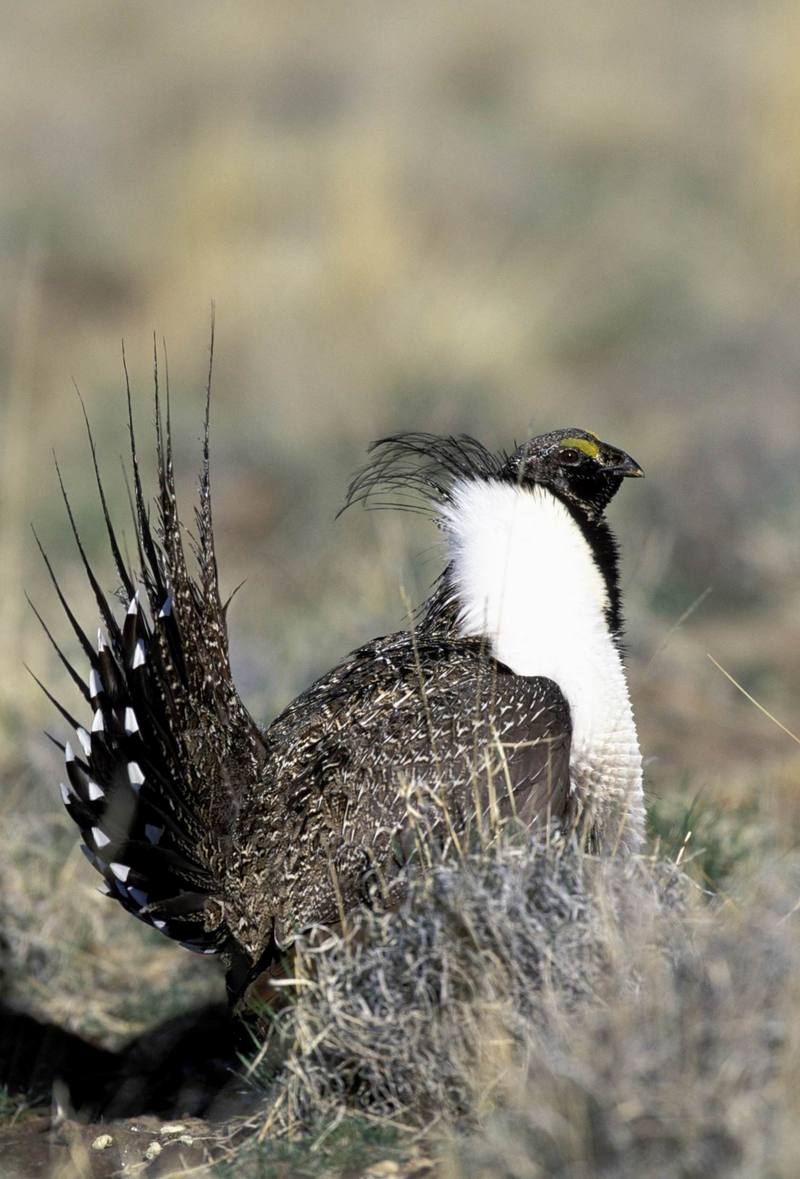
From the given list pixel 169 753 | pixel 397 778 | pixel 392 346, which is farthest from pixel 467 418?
pixel 397 778

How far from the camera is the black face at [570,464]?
385cm

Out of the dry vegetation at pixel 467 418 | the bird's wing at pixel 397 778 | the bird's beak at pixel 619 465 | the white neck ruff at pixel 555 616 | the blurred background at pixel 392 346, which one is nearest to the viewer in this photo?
the dry vegetation at pixel 467 418

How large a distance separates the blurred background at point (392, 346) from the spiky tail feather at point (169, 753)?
861 millimetres

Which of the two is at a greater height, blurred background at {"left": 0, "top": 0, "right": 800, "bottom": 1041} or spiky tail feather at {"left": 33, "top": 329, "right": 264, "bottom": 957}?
blurred background at {"left": 0, "top": 0, "right": 800, "bottom": 1041}

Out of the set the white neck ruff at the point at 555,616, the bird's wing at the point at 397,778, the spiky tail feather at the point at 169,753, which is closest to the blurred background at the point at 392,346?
the white neck ruff at the point at 555,616

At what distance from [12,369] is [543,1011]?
417 inches

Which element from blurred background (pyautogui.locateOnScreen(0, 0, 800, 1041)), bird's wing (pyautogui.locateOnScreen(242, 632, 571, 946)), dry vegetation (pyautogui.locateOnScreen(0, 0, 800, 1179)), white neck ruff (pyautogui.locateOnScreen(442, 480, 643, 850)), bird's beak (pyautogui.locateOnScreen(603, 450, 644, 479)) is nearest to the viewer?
dry vegetation (pyautogui.locateOnScreen(0, 0, 800, 1179))

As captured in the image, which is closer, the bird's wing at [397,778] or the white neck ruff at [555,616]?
the bird's wing at [397,778]

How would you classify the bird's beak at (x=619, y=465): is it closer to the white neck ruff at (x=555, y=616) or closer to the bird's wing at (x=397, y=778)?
the white neck ruff at (x=555, y=616)

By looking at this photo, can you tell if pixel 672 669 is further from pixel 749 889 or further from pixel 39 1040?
pixel 749 889

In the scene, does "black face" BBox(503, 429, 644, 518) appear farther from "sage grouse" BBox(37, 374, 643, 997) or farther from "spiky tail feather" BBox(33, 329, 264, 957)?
"spiky tail feather" BBox(33, 329, 264, 957)

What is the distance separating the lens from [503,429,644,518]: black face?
3.85m

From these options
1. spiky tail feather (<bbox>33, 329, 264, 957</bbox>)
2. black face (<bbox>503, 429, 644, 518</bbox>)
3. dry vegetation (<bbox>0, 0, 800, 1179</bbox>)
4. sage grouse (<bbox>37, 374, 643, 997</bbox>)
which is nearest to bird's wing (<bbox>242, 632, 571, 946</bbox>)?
sage grouse (<bbox>37, 374, 643, 997</bbox>)

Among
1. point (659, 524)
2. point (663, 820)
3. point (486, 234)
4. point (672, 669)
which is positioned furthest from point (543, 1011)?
point (486, 234)
